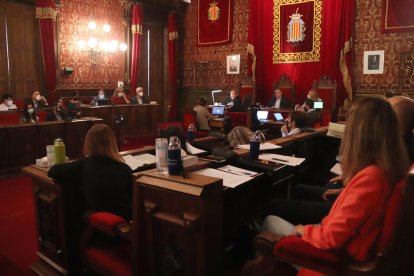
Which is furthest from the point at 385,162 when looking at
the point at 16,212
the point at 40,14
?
the point at 40,14

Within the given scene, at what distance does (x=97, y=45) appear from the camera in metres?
10.5

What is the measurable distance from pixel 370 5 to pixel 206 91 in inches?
211

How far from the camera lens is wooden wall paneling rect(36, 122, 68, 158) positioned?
6.15 meters

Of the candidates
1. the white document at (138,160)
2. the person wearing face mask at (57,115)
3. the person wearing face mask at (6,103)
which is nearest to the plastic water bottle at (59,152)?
the white document at (138,160)

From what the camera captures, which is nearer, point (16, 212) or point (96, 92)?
point (16, 212)

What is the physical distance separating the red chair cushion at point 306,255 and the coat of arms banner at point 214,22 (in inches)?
395

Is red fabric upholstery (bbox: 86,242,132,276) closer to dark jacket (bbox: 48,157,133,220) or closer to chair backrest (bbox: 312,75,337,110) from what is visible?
dark jacket (bbox: 48,157,133,220)

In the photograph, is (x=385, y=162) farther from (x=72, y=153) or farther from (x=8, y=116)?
(x=8, y=116)

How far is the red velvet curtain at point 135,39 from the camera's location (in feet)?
35.7

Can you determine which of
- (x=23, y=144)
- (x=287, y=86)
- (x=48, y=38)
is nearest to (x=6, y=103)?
(x=48, y=38)

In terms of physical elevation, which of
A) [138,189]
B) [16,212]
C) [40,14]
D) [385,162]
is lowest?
[16,212]

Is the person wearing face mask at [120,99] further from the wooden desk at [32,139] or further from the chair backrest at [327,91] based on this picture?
the chair backrest at [327,91]

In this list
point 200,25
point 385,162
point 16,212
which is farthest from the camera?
point 200,25

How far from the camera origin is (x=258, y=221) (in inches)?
108
